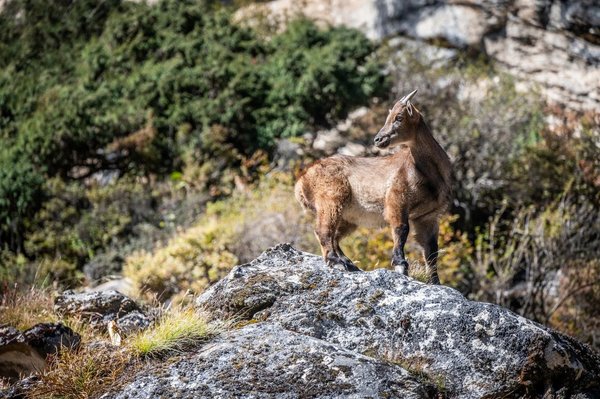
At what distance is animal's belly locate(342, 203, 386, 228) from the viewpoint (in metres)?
7.73

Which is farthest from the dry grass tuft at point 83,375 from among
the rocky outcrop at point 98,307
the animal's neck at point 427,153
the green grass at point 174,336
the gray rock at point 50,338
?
the animal's neck at point 427,153

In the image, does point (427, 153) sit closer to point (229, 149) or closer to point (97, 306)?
point (97, 306)

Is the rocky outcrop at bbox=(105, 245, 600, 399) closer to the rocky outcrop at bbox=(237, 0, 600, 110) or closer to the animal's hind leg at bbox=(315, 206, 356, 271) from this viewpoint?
the animal's hind leg at bbox=(315, 206, 356, 271)

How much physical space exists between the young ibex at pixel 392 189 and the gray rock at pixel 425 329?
787 millimetres

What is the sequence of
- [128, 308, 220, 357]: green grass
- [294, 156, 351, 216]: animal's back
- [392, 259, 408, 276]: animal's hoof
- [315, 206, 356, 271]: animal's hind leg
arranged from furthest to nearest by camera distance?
[294, 156, 351, 216]: animal's back
[315, 206, 356, 271]: animal's hind leg
[392, 259, 408, 276]: animal's hoof
[128, 308, 220, 357]: green grass

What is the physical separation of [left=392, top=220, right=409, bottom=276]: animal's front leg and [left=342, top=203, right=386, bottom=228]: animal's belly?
0.40 meters

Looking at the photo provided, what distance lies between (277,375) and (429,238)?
9.40ft

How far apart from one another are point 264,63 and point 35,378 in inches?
680

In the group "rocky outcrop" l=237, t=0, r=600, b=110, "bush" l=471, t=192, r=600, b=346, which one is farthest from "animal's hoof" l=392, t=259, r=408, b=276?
"rocky outcrop" l=237, t=0, r=600, b=110

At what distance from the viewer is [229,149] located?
787 inches

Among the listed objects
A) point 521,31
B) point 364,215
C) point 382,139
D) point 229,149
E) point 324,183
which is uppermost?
point 382,139

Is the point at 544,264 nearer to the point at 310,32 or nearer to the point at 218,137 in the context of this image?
the point at 218,137

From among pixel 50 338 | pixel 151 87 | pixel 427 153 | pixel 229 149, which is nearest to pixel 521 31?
pixel 229 149

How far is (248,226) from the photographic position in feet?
49.2
